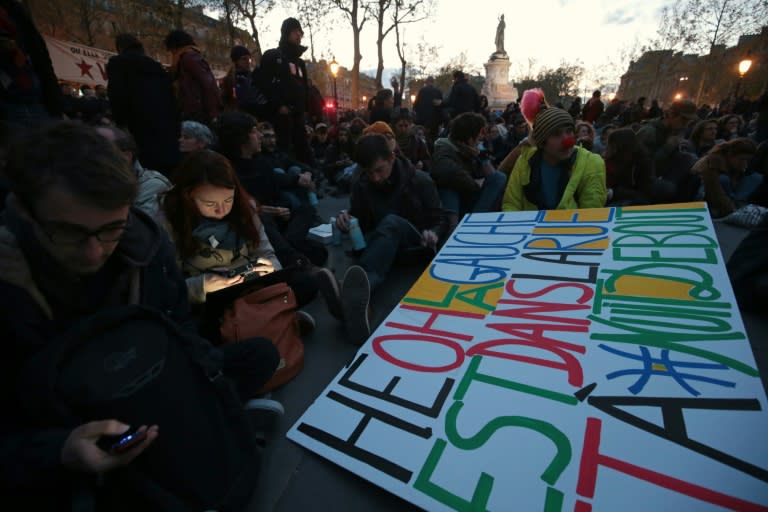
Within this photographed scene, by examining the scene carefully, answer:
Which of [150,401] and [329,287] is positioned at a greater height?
[150,401]

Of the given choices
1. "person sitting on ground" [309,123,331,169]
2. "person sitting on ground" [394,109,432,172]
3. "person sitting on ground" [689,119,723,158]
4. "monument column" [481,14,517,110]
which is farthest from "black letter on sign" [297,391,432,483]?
"monument column" [481,14,517,110]

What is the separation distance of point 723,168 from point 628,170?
93 cm

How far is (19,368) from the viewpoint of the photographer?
0.88 m

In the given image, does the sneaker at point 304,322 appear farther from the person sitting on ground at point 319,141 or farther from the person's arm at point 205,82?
the person sitting on ground at point 319,141

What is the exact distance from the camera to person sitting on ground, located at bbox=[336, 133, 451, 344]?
7.61 ft

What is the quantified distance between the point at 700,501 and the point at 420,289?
4.15 ft

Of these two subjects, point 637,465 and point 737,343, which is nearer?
point 637,465

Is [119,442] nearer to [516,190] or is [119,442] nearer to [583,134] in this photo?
[516,190]

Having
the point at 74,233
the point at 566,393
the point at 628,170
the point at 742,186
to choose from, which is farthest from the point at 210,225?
the point at 742,186

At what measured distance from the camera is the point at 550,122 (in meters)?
2.55

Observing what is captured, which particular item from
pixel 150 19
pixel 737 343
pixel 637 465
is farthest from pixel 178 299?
pixel 150 19

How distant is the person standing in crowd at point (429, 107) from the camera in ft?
22.5

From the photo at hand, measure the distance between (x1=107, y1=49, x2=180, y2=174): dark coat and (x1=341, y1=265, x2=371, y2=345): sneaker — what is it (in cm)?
231

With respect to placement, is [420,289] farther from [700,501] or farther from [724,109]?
[724,109]
